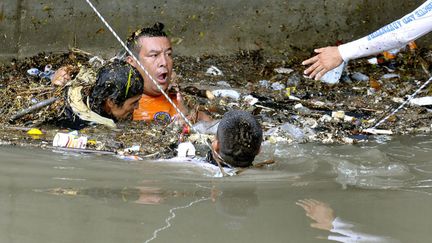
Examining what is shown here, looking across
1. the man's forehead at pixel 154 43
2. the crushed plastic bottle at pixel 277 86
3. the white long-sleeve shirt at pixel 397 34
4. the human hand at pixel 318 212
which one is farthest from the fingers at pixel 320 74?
the crushed plastic bottle at pixel 277 86

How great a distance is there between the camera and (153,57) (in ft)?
18.7

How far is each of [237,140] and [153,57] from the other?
189 centimetres

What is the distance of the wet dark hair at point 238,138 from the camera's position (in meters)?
4.01

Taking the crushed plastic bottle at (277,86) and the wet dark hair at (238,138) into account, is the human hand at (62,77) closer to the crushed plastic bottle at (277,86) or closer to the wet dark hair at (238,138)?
the crushed plastic bottle at (277,86)

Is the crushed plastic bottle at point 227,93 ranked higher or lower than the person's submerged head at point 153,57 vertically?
lower

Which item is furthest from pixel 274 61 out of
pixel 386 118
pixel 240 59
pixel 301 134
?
pixel 301 134

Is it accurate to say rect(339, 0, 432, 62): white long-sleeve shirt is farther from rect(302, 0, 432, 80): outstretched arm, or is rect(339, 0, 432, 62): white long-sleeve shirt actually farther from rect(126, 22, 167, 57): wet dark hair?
rect(126, 22, 167, 57): wet dark hair

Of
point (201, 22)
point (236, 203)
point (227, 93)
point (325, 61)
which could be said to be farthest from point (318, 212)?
point (201, 22)

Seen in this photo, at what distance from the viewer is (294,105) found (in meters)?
6.40

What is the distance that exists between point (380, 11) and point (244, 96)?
7.69 ft

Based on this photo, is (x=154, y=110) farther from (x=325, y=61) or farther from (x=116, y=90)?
(x=325, y=61)

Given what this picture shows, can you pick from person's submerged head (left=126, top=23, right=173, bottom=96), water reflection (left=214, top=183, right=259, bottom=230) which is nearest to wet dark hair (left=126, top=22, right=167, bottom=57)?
person's submerged head (left=126, top=23, right=173, bottom=96)

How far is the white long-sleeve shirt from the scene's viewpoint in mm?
4988

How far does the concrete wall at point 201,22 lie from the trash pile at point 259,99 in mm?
172
